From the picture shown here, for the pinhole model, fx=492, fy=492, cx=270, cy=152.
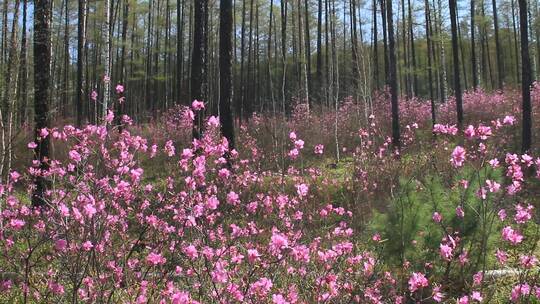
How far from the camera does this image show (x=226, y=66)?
11539 millimetres

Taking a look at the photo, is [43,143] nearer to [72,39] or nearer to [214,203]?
[214,203]

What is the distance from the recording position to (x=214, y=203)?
3.05 metres

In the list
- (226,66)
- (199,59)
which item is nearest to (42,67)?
(199,59)

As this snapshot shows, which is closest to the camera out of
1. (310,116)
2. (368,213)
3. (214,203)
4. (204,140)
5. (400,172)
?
(214,203)

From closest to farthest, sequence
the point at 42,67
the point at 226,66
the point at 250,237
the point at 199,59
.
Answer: the point at 250,237
the point at 42,67
the point at 199,59
the point at 226,66

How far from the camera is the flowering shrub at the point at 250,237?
10.2 feet

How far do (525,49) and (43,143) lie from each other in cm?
1080

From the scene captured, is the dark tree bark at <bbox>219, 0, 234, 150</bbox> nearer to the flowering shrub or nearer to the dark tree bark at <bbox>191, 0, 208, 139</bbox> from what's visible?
the dark tree bark at <bbox>191, 0, 208, 139</bbox>

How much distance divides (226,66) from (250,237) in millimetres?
7723

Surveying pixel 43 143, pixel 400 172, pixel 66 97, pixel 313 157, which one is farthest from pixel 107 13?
pixel 66 97

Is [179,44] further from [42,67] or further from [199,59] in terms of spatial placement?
[42,67]

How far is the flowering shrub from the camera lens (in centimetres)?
311

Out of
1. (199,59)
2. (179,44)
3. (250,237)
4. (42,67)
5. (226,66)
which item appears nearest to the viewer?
(250,237)

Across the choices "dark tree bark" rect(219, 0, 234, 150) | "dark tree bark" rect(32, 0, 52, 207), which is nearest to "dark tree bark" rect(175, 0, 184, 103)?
"dark tree bark" rect(219, 0, 234, 150)
